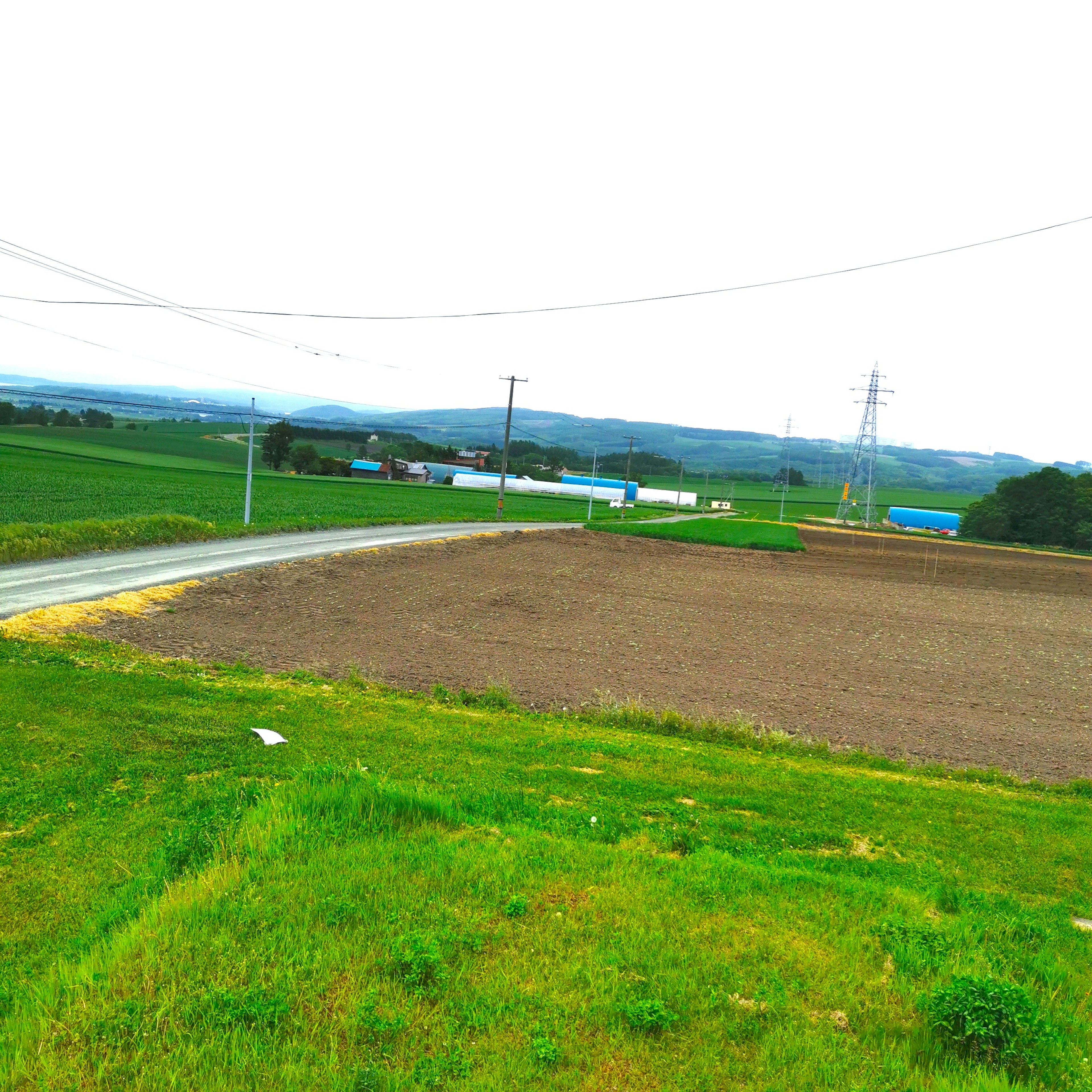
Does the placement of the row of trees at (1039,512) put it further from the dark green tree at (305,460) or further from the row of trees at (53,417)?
the row of trees at (53,417)

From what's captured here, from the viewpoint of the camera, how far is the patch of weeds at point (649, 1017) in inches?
167

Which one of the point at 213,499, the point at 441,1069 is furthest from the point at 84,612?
the point at 213,499

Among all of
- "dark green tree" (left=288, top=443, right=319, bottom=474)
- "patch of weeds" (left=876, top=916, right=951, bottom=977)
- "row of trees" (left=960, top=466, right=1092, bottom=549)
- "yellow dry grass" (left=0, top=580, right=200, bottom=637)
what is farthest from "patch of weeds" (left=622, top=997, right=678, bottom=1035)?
"dark green tree" (left=288, top=443, right=319, bottom=474)

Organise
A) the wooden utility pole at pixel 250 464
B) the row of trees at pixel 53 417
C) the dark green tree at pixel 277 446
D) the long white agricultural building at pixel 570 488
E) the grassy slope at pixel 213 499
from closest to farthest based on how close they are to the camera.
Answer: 1. the wooden utility pole at pixel 250 464
2. the grassy slope at pixel 213 499
3. the row of trees at pixel 53 417
4. the dark green tree at pixel 277 446
5. the long white agricultural building at pixel 570 488

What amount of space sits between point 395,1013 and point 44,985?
1.95 meters

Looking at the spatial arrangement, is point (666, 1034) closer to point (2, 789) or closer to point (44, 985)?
point (44, 985)

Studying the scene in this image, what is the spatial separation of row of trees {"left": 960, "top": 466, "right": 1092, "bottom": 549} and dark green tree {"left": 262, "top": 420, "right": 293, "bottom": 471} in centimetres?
8191

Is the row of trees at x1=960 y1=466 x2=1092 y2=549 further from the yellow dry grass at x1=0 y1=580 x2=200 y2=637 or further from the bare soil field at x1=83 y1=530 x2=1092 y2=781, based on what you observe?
the yellow dry grass at x1=0 y1=580 x2=200 y2=637

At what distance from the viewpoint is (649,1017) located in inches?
167

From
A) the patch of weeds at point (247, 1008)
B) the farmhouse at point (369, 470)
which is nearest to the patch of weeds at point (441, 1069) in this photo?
the patch of weeds at point (247, 1008)

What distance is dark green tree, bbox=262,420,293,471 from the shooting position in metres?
99.8

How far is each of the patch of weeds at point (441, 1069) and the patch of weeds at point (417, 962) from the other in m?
0.47

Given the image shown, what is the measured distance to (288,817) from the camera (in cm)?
630

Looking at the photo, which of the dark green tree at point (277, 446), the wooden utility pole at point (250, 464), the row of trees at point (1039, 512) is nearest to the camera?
the wooden utility pole at point (250, 464)
